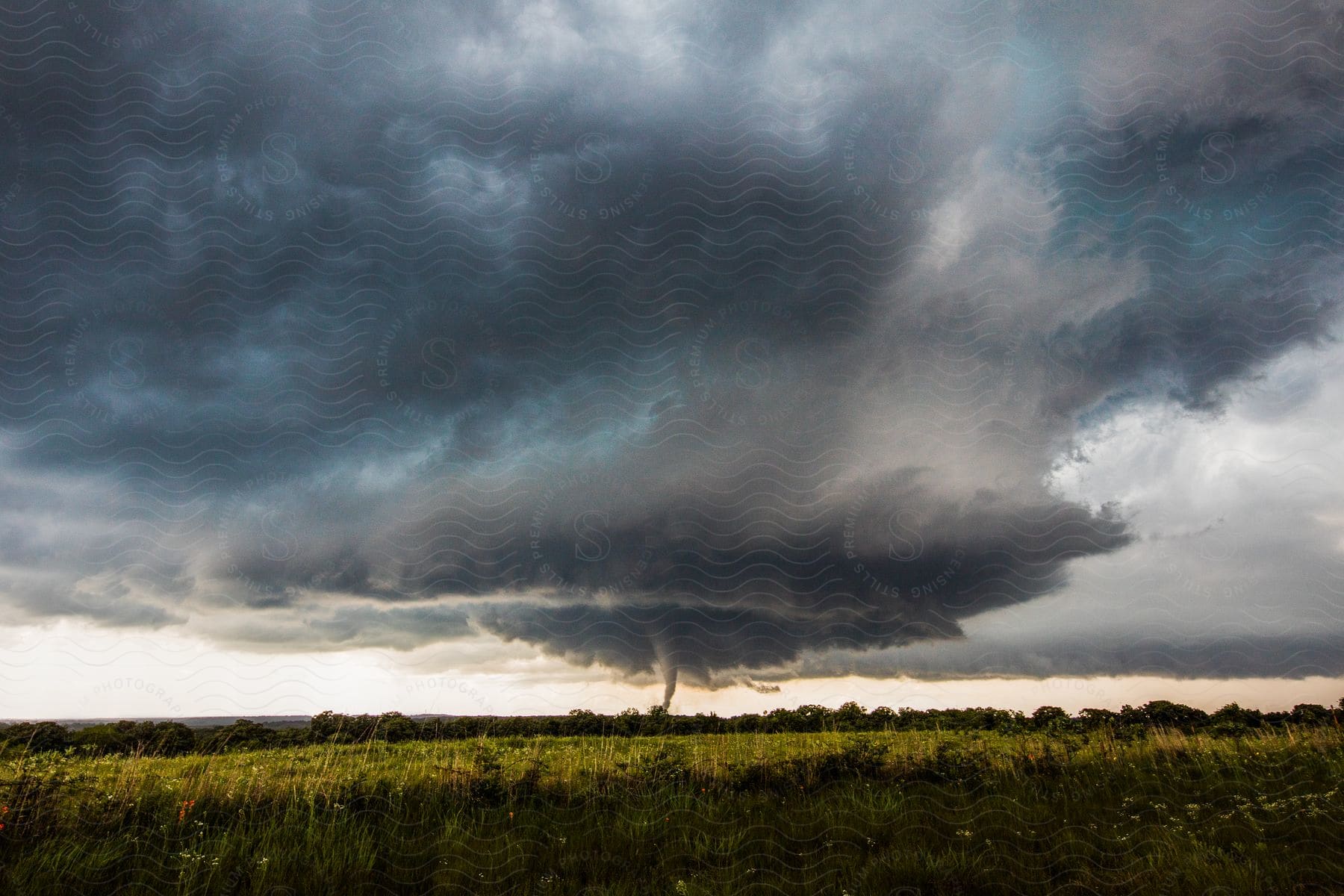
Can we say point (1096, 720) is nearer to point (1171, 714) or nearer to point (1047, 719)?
point (1047, 719)

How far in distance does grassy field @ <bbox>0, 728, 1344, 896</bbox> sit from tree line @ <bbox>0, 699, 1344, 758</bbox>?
2700 millimetres

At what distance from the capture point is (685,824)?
8.62m

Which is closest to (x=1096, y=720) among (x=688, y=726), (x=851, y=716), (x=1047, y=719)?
(x=1047, y=719)

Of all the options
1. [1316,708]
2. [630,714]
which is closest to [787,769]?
[630,714]

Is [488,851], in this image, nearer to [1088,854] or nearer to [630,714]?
[1088,854]

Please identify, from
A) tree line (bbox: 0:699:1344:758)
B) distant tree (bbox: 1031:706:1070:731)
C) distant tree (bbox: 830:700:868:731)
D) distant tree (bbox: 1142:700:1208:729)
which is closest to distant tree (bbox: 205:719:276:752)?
tree line (bbox: 0:699:1344:758)

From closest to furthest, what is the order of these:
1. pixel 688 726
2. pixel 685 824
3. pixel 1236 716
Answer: pixel 685 824, pixel 1236 716, pixel 688 726

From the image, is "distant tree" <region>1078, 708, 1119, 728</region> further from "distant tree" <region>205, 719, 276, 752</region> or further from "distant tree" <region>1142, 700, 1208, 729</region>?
"distant tree" <region>205, 719, 276, 752</region>

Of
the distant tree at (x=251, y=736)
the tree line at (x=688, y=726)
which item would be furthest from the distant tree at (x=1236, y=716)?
the distant tree at (x=251, y=736)

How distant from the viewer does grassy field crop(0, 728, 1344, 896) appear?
A: 6840 mm

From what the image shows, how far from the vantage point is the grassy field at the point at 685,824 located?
269 inches

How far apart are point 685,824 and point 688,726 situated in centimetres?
3509

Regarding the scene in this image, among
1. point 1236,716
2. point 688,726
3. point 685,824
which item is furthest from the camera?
point 688,726

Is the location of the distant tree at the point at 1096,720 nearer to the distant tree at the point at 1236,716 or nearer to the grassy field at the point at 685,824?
the grassy field at the point at 685,824
